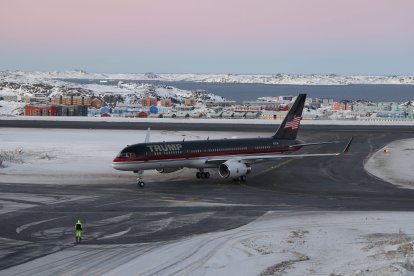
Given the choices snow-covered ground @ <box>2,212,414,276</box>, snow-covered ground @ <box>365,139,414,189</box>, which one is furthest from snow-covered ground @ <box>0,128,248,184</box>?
snow-covered ground @ <box>2,212,414,276</box>

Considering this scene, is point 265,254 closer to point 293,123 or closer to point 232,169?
point 232,169

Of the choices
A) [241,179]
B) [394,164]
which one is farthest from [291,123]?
[394,164]

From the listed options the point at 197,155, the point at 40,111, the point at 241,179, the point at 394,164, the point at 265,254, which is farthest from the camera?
the point at 40,111

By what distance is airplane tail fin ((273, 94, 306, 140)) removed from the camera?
61.9 metres

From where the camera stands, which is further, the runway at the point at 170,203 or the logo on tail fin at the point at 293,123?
the logo on tail fin at the point at 293,123

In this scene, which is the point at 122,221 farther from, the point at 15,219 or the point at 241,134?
the point at 241,134

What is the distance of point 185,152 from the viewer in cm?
5247

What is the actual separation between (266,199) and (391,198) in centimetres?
908

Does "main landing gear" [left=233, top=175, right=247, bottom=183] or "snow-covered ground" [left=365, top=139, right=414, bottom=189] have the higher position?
"snow-covered ground" [left=365, top=139, right=414, bottom=189]

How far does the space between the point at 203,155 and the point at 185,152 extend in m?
1.94

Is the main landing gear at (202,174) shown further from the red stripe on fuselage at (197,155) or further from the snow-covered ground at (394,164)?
the snow-covered ground at (394,164)

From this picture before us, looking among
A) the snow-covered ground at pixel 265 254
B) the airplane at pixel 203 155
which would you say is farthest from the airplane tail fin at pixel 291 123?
the snow-covered ground at pixel 265 254

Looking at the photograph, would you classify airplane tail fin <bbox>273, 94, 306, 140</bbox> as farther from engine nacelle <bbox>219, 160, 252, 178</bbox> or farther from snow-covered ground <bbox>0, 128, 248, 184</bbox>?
snow-covered ground <bbox>0, 128, 248, 184</bbox>

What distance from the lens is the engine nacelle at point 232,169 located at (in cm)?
5184
